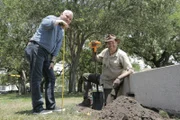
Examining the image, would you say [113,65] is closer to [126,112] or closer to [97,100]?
[97,100]

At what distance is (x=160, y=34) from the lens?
2133cm

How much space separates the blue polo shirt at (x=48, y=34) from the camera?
466cm

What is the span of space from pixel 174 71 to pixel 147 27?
49.2 feet

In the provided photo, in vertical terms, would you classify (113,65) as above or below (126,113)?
above

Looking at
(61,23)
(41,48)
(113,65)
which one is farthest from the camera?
(113,65)

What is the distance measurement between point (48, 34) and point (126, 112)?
178 cm

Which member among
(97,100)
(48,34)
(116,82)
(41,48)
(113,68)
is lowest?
(97,100)

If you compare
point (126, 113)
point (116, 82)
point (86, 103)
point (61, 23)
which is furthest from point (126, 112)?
point (86, 103)

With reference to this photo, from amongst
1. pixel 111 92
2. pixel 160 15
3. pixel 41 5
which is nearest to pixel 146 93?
pixel 111 92

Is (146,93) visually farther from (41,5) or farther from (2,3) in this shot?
(2,3)

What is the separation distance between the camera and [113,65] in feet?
18.1

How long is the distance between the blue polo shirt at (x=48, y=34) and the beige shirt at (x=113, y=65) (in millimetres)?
1108

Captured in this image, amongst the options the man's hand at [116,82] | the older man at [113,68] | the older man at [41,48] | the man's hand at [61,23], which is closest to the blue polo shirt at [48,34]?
the older man at [41,48]

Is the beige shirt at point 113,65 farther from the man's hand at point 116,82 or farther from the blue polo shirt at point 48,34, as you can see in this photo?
the blue polo shirt at point 48,34
